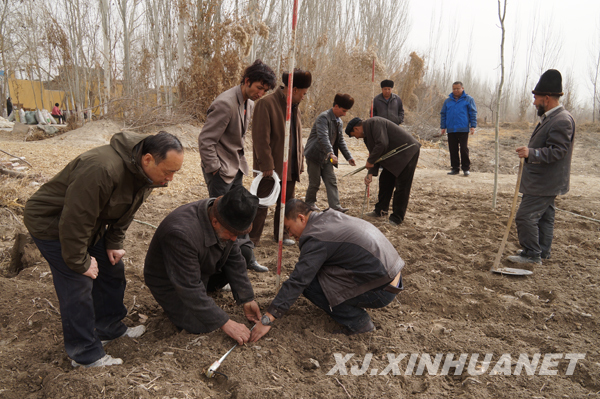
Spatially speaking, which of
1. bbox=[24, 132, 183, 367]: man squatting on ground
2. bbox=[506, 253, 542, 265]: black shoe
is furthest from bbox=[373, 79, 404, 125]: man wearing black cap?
bbox=[24, 132, 183, 367]: man squatting on ground

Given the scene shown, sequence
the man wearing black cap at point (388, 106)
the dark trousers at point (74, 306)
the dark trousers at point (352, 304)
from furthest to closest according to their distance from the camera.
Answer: the man wearing black cap at point (388, 106) → the dark trousers at point (352, 304) → the dark trousers at point (74, 306)

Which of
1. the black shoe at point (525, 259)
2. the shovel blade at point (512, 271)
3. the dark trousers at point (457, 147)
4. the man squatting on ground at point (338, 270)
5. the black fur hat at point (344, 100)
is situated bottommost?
the shovel blade at point (512, 271)

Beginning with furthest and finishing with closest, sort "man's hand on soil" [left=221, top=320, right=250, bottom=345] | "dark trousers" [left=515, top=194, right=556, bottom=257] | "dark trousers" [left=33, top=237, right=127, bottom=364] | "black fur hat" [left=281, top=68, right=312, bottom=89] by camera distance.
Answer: "dark trousers" [left=515, top=194, right=556, bottom=257] < "black fur hat" [left=281, top=68, right=312, bottom=89] < "man's hand on soil" [left=221, top=320, right=250, bottom=345] < "dark trousers" [left=33, top=237, right=127, bottom=364]

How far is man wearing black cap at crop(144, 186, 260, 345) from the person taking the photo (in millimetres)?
2234

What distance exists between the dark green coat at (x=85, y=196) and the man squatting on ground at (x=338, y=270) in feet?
3.40

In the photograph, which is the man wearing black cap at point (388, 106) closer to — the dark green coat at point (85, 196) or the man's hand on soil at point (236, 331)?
the man's hand on soil at point (236, 331)

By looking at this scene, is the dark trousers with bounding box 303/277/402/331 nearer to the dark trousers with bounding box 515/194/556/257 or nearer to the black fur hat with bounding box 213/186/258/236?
the black fur hat with bounding box 213/186/258/236

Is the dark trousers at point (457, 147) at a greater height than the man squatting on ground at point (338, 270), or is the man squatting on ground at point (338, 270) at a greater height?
the dark trousers at point (457, 147)

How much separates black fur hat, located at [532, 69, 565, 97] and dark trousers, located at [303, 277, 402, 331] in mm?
2764

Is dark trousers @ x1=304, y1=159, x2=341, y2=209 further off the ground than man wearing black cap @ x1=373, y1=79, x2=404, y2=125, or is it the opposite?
man wearing black cap @ x1=373, y1=79, x2=404, y2=125

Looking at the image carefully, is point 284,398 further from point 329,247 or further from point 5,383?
point 5,383

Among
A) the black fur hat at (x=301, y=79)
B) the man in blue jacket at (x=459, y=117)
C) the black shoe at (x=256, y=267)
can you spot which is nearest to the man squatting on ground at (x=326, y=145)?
the black fur hat at (x=301, y=79)

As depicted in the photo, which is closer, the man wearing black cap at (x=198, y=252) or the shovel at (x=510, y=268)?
the man wearing black cap at (x=198, y=252)

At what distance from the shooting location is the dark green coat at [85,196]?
6.48 ft
